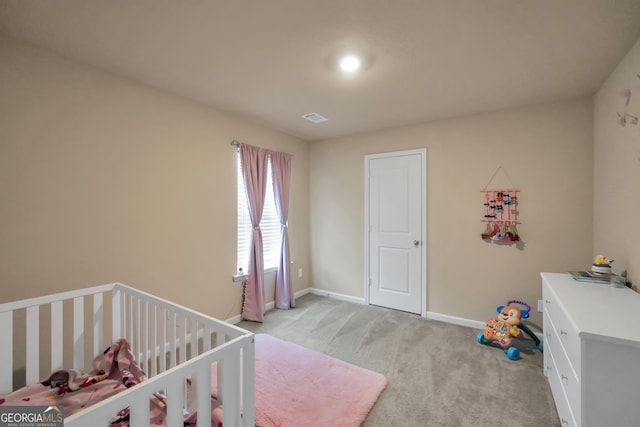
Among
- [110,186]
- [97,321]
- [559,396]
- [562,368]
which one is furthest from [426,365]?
[110,186]

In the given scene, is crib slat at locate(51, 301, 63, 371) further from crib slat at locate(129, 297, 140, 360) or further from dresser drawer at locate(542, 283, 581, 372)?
dresser drawer at locate(542, 283, 581, 372)

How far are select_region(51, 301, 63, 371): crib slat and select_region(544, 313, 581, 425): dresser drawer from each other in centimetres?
272

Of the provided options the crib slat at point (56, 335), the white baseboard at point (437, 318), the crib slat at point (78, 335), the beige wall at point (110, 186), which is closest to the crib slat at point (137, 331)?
the crib slat at point (78, 335)

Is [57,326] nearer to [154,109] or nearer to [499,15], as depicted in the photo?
[154,109]

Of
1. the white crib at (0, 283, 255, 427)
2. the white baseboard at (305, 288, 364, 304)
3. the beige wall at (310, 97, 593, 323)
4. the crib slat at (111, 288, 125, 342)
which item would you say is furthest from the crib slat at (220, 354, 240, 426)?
the white baseboard at (305, 288, 364, 304)

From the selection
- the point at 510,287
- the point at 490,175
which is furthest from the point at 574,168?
the point at 510,287

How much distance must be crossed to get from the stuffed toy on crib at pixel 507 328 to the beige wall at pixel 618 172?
0.83m

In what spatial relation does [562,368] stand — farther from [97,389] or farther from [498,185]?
[97,389]

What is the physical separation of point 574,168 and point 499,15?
1886mm

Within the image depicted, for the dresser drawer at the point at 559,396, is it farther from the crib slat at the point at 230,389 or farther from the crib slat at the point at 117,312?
the crib slat at the point at 117,312

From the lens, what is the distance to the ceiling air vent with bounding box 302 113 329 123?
310 cm

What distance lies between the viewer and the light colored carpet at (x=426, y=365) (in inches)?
69.1

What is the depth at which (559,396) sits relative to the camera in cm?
161

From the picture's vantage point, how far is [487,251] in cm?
297
